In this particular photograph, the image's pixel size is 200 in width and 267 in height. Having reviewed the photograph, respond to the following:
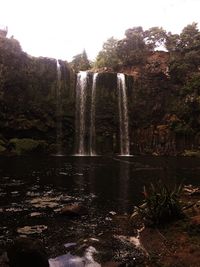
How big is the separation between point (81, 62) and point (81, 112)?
119 ft

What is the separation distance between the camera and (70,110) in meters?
58.6

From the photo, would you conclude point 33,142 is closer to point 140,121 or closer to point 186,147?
point 140,121

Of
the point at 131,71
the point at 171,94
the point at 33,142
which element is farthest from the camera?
the point at 131,71

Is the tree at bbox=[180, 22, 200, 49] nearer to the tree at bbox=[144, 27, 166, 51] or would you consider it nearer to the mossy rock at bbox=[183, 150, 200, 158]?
the tree at bbox=[144, 27, 166, 51]

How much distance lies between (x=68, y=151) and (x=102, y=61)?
29728 millimetres

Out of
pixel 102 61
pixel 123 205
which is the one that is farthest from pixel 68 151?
pixel 123 205

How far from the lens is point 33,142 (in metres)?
52.7

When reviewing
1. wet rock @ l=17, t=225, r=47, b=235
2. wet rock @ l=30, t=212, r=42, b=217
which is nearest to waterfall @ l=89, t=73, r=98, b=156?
wet rock @ l=30, t=212, r=42, b=217

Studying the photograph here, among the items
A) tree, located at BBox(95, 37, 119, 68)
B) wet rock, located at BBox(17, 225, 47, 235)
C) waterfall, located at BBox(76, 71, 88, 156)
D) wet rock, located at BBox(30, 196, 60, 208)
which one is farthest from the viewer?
tree, located at BBox(95, 37, 119, 68)

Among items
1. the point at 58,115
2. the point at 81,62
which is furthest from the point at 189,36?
the point at 58,115

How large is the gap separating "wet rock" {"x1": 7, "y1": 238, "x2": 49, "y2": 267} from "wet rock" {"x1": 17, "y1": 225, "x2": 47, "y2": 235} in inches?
130

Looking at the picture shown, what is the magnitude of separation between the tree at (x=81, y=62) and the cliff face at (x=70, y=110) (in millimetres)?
26419

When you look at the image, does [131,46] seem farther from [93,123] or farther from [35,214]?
[35,214]

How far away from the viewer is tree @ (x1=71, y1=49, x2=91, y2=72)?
8957 centimetres
